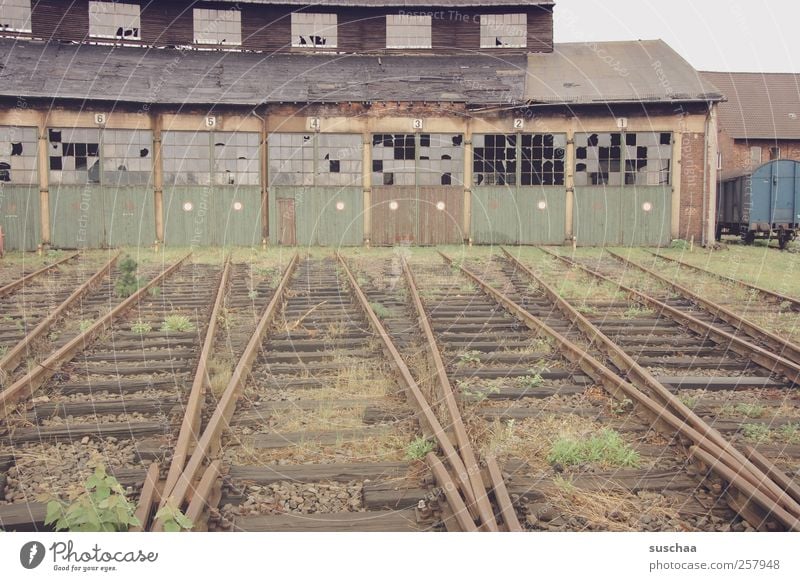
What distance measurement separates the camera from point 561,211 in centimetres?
2123

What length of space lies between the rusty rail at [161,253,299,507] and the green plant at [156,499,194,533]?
0.33ft

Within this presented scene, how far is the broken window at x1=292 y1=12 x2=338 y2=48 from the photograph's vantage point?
984 inches

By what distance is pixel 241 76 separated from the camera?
22.5 meters

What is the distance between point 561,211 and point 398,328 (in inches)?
556

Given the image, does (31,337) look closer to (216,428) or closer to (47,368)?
(47,368)

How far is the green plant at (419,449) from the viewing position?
168 inches

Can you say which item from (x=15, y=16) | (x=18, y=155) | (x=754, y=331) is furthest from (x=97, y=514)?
(x=15, y=16)

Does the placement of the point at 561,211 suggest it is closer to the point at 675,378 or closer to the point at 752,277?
the point at 752,277

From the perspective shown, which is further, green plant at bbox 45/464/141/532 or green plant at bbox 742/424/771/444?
green plant at bbox 742/424/771/444

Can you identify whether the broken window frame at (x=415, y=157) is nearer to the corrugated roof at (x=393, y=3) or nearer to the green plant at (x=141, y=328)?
the corrugated roof at (x=393, y=3)

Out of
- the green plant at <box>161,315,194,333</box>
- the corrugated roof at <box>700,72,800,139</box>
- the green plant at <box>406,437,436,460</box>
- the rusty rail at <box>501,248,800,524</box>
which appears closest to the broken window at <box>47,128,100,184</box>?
the green plant at <box>161,315,194,333</box>

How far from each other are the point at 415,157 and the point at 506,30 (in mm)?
7572

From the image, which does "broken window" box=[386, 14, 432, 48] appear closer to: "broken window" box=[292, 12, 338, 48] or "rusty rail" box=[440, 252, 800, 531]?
"broken window" box=[292, 12, 338, 48]

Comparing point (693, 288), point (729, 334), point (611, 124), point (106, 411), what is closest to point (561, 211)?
point (611, 124)
